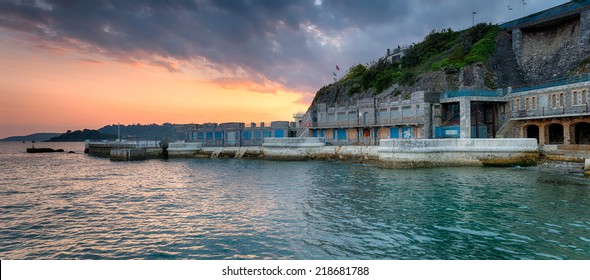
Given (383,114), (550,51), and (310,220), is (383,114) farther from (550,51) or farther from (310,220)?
(310,220)

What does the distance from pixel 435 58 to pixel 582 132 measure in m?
30.9

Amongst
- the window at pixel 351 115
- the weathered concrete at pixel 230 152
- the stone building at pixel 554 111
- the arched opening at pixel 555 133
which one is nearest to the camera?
the stone building at pixel 554 111

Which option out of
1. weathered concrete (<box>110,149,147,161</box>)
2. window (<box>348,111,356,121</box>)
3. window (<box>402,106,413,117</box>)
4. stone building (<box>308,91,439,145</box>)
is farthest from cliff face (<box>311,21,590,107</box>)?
weathered concrete (<box>110,149,147,161</box>)

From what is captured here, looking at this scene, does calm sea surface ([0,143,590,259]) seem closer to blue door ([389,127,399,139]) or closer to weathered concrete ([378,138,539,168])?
weathered concrete ([378,138,539,168])

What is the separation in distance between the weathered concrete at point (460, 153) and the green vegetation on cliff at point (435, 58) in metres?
21.4

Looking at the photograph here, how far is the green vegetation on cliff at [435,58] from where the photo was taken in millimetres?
58094

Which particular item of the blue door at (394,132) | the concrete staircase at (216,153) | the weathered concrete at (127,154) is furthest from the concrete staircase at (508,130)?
the weathered concrete at (127,154)

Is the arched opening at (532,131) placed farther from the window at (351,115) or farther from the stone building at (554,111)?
the window at (351,115)

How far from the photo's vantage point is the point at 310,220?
595 inches

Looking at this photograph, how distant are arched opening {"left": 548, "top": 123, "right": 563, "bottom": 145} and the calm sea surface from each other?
Answer: 19643mm

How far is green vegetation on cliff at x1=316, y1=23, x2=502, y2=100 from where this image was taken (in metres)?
58.1

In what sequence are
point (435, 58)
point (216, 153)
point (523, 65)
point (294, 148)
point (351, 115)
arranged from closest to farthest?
point (294, 148), point (523, 65), point (216, 153), point (351, 115), point (435, 58)

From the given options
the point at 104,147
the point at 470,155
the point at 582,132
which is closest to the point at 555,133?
the point at 582,132

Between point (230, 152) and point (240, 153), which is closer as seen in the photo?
point (240, 153)
